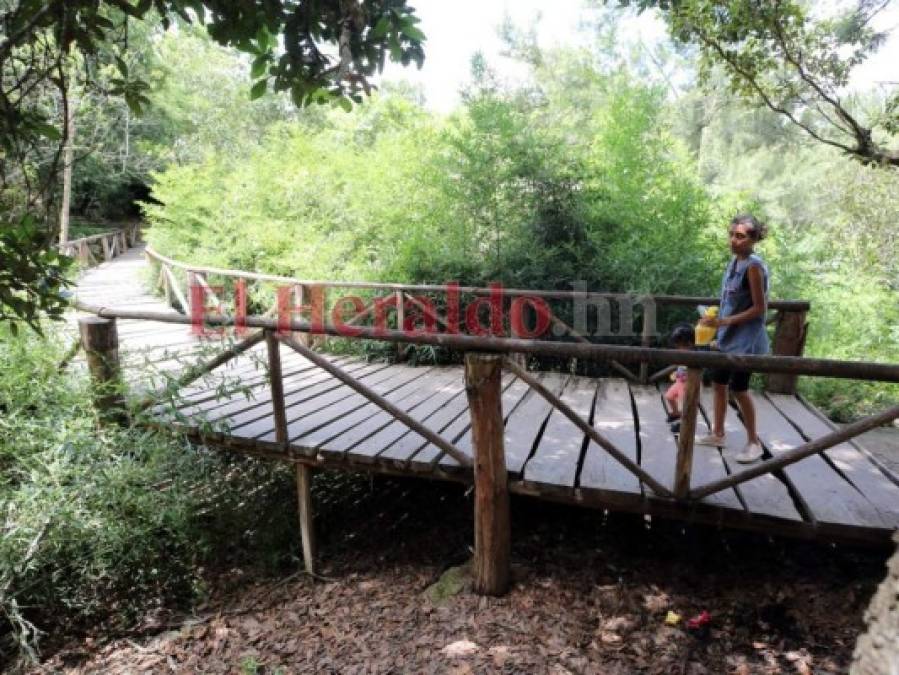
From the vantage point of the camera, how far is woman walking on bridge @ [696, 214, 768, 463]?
276 centimetres

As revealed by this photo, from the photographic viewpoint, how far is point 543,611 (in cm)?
270

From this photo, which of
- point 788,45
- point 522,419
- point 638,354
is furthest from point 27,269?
point 788,45

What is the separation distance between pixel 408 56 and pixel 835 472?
3104 millimetres

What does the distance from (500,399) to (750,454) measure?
1557 millimetres

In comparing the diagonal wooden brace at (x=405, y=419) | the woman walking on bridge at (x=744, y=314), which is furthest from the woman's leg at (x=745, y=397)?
the diagonal wooden brace at (x=405, y=419)

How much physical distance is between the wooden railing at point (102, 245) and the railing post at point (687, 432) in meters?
15.2

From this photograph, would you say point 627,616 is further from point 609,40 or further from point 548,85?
point 609,40

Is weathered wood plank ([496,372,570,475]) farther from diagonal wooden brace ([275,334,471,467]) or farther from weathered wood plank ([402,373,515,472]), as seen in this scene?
diagonal wooden brace ([275,334,471,467])

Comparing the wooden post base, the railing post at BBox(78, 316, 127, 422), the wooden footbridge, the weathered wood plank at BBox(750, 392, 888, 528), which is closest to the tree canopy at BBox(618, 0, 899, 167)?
the wooden footbridge

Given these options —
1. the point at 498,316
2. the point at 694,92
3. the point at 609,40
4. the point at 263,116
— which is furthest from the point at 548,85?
the point at 498,316

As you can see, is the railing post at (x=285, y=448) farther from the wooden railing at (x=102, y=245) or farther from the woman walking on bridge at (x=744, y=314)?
the wooden railing at (x=102, y=245)

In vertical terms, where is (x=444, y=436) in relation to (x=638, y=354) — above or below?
below

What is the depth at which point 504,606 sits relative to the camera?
9.00 feet

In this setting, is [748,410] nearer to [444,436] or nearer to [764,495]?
[764,495]
